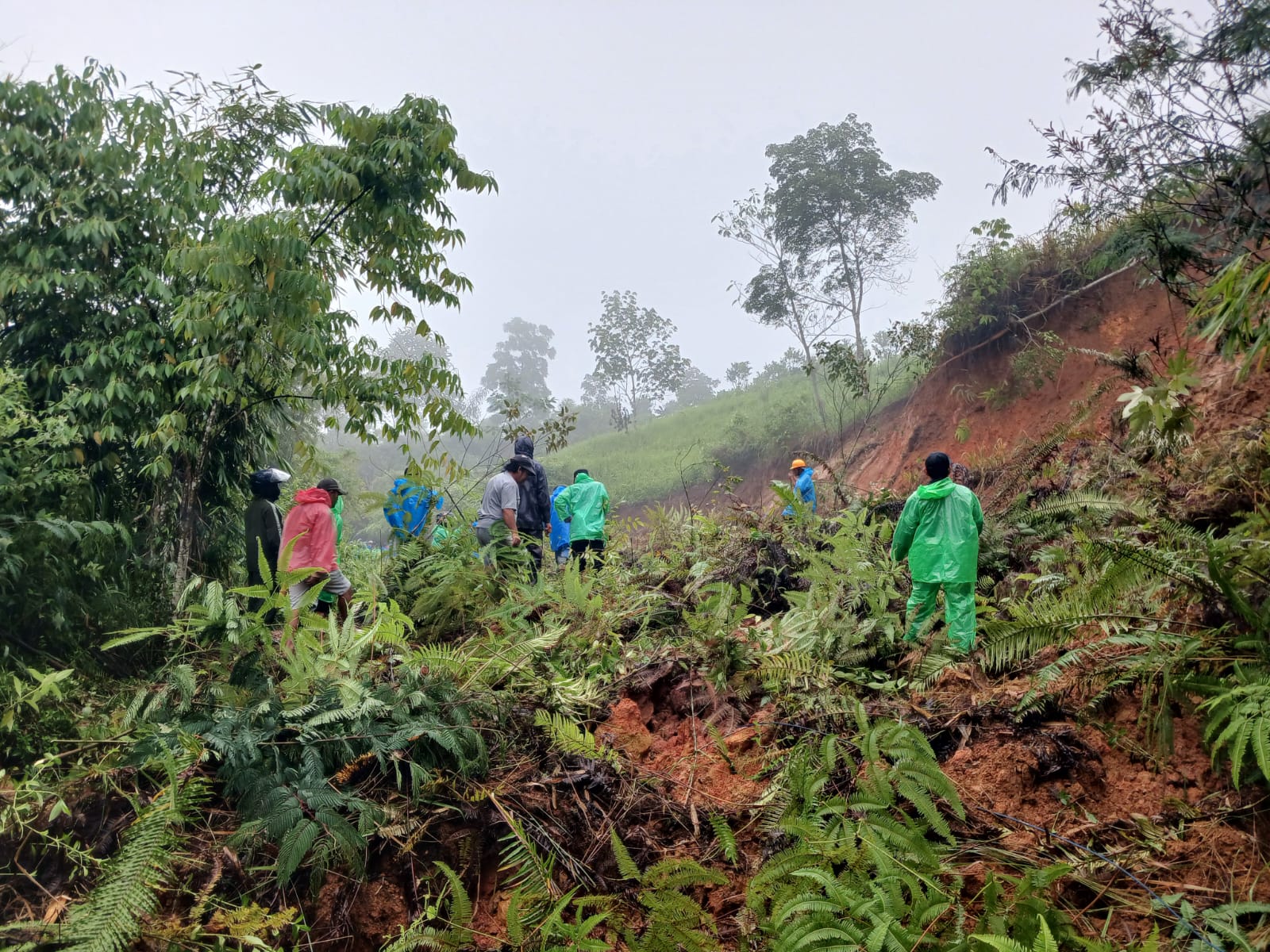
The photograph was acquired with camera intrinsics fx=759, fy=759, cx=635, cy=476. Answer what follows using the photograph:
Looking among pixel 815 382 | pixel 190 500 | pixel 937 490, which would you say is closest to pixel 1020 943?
pixel 937 490

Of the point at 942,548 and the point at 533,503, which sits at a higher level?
the point at 533,503

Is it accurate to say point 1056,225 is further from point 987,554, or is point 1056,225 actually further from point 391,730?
point 391,730

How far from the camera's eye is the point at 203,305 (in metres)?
5.77

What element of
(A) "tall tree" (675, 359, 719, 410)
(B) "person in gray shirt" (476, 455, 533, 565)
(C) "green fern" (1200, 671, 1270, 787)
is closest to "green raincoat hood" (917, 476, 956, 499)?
(C) "green fern" (1200, 671, 1270, 787)

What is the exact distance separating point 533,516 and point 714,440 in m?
24.9

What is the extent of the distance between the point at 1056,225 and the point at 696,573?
1215 cm

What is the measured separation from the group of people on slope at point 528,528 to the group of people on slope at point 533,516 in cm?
1

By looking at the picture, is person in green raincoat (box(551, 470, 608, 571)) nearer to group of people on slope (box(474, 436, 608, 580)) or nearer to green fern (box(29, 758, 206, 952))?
group of people on slope (box(474, 436, 608, 580))

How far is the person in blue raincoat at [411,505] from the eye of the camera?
275 inches

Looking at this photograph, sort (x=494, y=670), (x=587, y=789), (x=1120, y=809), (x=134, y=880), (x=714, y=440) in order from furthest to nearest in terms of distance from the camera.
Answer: (x=714, y=440) < (x=494, y=670) < (x=587, y=789) < (x=1120, y=809) < (x=134, y=880)

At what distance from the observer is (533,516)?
7512 millimetres

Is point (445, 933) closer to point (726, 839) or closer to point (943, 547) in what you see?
point (726, 839)

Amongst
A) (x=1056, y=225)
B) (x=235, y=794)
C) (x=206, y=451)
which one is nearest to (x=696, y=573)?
(x=235, y=794)

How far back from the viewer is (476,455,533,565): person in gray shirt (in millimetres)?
6900
